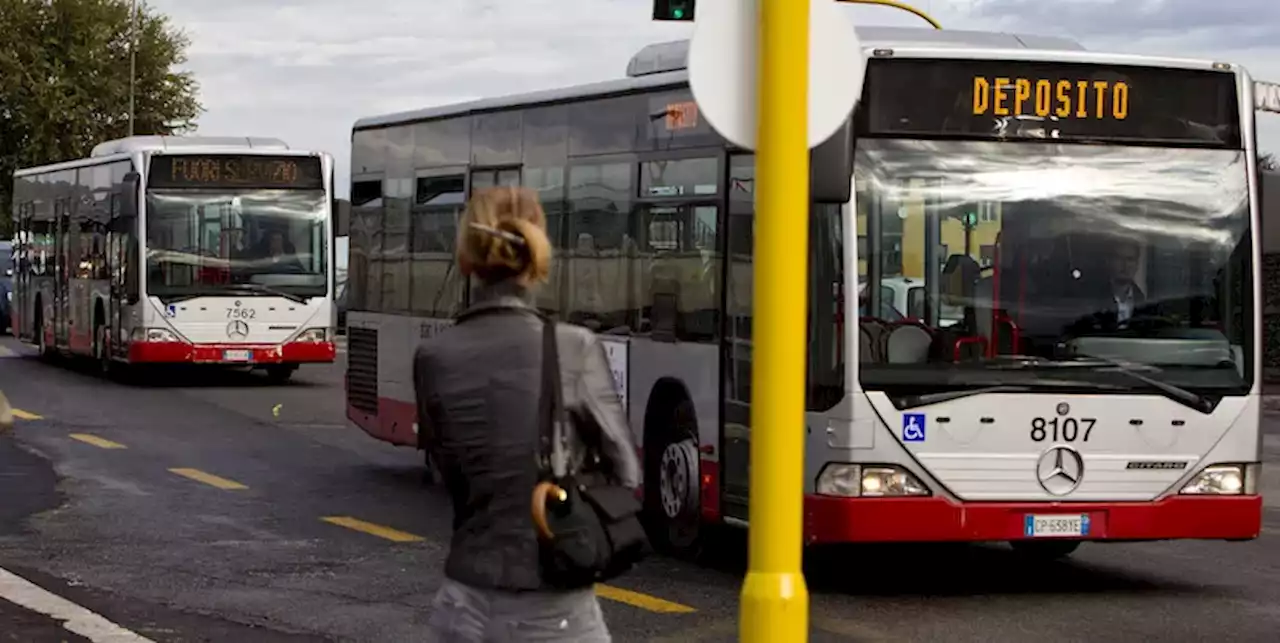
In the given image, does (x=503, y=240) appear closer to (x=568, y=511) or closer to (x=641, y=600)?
(x=568, y=511)

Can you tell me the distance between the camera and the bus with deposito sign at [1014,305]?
11.0 metres

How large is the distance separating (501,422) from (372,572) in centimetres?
708

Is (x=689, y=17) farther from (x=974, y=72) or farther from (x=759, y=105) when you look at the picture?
(x=759, y=105)

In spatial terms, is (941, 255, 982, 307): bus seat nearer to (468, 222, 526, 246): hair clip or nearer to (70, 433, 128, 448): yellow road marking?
(468, 222, 526, 246): hair clip

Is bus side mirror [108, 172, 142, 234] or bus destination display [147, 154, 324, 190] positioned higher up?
bus destination display [147, 154, 324, 190]

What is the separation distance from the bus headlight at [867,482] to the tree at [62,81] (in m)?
66.3

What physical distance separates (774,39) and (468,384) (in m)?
1.49

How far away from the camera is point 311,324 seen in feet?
95.1

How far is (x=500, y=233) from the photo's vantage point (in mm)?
5273

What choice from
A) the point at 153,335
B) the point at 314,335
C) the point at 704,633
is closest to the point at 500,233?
the point at 704,633

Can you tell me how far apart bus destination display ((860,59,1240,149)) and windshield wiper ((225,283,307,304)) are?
18382mm

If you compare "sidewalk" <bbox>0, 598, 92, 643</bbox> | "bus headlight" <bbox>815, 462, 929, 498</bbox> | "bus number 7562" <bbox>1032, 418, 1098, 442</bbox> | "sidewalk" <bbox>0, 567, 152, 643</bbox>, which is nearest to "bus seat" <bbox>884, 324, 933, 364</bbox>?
"bus headlight" <bbox>815, 462, 929, 498</bbox>

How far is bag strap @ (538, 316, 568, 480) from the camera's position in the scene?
518cm

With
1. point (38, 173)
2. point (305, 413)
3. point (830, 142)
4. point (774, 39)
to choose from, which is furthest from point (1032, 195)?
point (38, 173)
